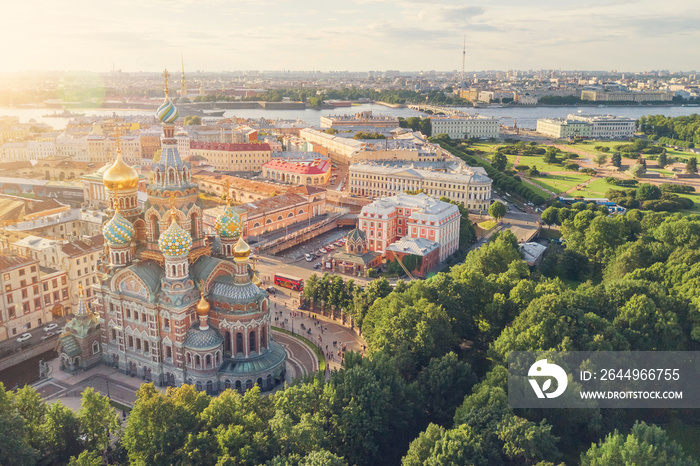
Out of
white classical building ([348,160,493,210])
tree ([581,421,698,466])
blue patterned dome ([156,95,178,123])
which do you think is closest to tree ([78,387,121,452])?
blue patterned dome ([156,95,178,123])

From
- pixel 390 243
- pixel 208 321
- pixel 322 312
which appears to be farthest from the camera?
pixel 390 243

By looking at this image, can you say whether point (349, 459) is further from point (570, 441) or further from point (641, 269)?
point (641, 269)

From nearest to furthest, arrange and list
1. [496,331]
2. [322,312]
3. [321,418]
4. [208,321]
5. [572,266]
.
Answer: [321,418], [208,321], [496,331], [322,312], [572,266]

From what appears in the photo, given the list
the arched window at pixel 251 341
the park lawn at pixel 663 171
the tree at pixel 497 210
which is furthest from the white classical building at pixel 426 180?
the arched window at pixel 251 341

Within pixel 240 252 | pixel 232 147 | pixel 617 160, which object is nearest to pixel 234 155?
pixel 232 147

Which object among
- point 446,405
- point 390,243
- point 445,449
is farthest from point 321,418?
point 390,243

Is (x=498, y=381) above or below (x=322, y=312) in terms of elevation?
above

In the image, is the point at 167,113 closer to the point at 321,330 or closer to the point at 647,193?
the point at 321,330

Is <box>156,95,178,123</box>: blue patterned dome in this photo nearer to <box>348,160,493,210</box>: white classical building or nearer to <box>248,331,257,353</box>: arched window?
<box>248,331,257,353</box>: arched window
